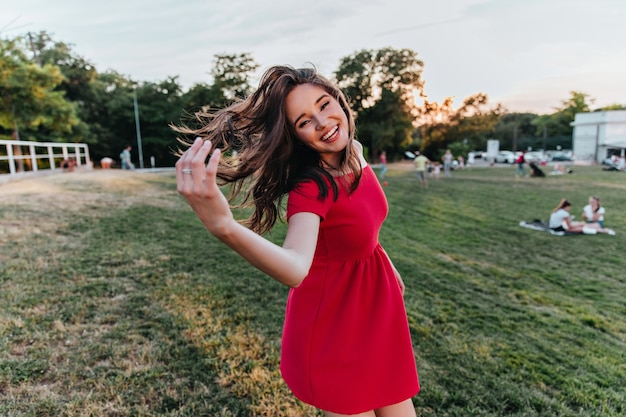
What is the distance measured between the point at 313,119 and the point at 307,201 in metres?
0.33

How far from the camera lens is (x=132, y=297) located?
408cm

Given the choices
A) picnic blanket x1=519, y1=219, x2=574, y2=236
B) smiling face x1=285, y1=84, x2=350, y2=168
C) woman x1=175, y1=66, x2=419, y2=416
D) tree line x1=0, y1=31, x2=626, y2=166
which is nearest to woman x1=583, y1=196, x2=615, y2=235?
picnic blanket x1=519, y1=219, x2=574, y2=236

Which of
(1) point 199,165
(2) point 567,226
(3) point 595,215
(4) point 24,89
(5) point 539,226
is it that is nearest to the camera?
(1) point 199,165

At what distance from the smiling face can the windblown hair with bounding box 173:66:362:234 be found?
23mm

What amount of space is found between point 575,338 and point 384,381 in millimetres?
3615

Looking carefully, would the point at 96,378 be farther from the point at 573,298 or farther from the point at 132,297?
the point at 573,298

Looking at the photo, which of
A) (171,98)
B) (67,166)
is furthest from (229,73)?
(67,166)

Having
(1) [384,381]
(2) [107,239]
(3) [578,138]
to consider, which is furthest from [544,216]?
(3) [578,138]

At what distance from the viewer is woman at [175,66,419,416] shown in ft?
4.82

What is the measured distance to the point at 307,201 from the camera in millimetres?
1336

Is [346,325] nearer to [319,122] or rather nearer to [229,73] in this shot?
[319,122]

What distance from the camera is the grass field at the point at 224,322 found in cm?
271

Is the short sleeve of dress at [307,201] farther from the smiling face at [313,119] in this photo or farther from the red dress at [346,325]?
the smiling face at [313,119]

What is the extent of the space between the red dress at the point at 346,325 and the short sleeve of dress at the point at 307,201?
5 centimetres
